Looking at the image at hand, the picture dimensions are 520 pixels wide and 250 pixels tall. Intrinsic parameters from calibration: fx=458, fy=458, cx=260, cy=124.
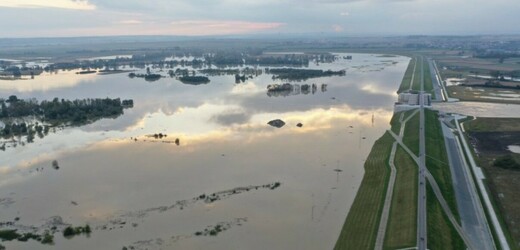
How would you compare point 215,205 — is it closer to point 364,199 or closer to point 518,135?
point 364,199

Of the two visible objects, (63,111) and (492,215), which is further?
(63,111)

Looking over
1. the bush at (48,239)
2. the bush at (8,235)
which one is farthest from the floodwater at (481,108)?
the bush at (8,235)

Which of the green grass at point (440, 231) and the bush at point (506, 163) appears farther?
the bush at point (506, 163)

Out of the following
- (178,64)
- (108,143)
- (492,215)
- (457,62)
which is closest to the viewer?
(492,215)

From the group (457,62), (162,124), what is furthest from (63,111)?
(457,62)

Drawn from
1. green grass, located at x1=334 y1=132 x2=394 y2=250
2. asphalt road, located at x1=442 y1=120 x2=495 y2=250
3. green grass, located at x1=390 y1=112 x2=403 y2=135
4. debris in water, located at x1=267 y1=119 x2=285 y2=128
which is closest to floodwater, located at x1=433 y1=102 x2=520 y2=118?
green grass, located at x1=390 y1=112 x2=403 y2=135

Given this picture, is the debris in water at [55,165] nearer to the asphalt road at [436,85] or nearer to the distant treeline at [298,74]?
the asphalt road at [436,85]

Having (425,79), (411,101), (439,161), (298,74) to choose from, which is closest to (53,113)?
(439,161)
